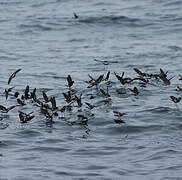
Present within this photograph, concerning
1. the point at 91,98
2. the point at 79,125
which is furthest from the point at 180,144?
the point at 91,98

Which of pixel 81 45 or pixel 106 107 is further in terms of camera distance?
pixel 81 45

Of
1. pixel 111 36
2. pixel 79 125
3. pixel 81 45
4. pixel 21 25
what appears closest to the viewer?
pixel 79 125

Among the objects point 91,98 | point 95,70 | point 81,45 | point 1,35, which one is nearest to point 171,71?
point 95,70

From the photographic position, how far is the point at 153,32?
13.4 metres

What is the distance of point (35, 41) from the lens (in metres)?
12.9

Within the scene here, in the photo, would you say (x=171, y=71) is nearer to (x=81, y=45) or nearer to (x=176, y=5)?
(x=81, y=45)

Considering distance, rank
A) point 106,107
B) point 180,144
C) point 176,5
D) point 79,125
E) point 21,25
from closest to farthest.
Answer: point 180,144
point 79,125
point 106,107
point 21,25
point 176,5

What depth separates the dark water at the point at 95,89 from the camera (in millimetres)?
5434

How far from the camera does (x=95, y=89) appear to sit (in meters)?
8.40

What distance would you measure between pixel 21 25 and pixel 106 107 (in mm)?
7938

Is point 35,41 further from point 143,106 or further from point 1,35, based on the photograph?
point 143,106

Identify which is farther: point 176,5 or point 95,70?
point 176,5

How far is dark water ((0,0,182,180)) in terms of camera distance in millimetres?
5434

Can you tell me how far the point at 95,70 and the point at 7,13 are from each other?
7.71m
